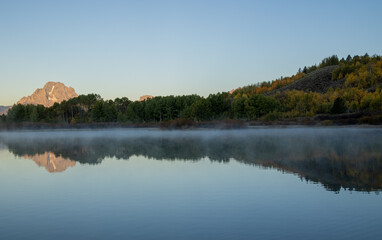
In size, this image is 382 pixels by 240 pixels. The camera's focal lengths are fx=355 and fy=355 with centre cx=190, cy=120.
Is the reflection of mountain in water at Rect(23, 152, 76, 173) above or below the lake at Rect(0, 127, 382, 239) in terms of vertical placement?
above

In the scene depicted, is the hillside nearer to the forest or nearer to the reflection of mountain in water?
the forest

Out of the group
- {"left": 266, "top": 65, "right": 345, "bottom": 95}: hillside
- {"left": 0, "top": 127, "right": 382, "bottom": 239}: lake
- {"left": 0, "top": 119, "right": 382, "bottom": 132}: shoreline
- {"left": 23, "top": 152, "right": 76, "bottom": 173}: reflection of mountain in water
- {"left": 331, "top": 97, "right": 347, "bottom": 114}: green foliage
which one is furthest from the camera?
{"left": 266, "top": 65, "right": 345, "bottom": 95}: hillside

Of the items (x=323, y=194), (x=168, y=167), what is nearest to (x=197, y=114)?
(x=168, y=167)

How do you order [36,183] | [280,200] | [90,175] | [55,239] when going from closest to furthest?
[55,239]
[280,200]
[36,183]
[90,175]

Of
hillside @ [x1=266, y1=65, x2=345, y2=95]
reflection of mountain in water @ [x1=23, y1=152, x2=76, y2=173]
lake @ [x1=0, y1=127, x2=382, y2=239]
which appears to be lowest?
lake @ [x1=0, y1=127, x2=382, y2=239]

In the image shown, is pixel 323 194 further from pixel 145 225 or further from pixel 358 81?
pixel 358 81

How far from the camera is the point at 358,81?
16350 centimetres

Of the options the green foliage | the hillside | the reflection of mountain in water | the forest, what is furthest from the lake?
the hillside

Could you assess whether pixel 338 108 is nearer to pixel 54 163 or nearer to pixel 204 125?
pixel 204 125

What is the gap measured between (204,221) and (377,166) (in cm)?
1359

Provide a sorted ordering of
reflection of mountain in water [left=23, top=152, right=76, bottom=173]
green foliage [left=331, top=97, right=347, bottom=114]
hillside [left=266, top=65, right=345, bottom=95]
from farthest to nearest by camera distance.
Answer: hillside [left=266, top=65, right=345, bottom=95] < green foliage [left=331, top=97, right=347, bottom=114] < reflection of mountain in water [left=23, top=152, right=76, bottom=173]

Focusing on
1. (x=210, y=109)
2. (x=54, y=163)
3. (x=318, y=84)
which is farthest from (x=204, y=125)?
(x=318, y=84)

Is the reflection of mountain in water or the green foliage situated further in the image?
the green foliage

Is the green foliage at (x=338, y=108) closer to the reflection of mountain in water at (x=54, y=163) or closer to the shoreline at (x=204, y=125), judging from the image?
the shoreline at (x=204, y=125)
